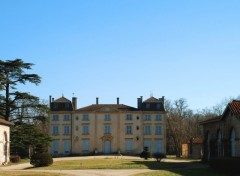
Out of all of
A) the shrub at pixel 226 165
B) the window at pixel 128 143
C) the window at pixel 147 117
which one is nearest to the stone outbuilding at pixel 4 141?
the shrub at pixel 226 165

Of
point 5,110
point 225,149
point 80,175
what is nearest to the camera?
point 80,175

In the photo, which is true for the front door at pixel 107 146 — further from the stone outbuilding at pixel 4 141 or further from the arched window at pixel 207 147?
the arched window at pixel 207 147

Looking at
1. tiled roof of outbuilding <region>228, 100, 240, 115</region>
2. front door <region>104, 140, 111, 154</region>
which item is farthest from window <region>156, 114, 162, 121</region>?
tiled roof of outbuilding <region>228, 100, 240, 115</region>

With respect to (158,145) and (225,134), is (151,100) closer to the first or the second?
(158,145)

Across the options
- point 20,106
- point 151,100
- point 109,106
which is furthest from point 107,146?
point 20,106

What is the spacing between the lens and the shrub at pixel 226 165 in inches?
1060

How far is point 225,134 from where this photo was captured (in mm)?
36594

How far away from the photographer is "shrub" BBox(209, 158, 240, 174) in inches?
1060

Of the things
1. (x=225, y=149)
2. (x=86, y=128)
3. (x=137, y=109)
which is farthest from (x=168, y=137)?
(x=225, y=149)

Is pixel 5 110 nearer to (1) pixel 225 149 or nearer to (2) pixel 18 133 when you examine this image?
(2) pixel 18 133

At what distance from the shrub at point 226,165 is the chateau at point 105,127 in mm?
40614

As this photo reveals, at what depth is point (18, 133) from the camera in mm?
51031

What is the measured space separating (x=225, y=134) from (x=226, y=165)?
8.54 meters

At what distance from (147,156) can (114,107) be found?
2221 centimetres
